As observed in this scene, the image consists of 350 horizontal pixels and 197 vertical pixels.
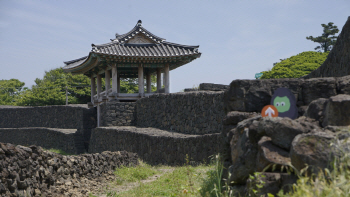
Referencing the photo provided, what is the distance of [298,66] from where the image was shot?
26.1m

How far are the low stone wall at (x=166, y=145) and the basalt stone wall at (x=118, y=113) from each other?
1524 millimetres

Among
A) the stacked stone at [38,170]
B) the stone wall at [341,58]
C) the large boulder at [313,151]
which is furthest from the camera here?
the stone wall at [341,58]

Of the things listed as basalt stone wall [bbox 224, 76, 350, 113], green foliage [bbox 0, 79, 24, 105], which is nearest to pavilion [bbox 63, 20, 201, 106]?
basalt stone wall [bbox 224, 76, 350, 113]

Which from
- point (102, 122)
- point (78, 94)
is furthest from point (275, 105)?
point (78, 94)

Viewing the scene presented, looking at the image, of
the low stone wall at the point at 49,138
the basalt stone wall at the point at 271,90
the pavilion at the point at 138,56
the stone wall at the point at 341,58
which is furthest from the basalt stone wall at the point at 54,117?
the basalt stone wall at the point at 271,90

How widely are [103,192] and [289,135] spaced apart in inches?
200

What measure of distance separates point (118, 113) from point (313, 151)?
14259 mm

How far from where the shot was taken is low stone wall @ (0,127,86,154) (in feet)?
62.0

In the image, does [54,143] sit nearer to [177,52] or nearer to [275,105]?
[177,52]

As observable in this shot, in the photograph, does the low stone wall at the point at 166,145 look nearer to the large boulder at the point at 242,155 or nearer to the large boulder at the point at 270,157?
the large boulder at the point at 242,155

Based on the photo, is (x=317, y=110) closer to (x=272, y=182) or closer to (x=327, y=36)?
(x=272, y=182)

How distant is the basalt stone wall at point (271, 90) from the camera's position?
15.0 feet

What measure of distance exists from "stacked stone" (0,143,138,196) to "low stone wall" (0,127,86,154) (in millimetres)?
10611

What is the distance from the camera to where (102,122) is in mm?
17312
